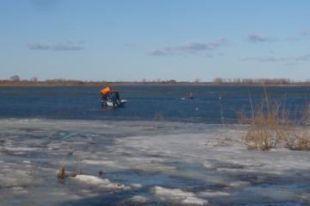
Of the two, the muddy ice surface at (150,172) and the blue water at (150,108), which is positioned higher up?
the muddy ice surface at (150,172)

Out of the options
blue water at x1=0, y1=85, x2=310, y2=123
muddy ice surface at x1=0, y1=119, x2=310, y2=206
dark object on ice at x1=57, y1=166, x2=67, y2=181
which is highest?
dark object on ice at x1=57, y1=166, x2=67, y2=181

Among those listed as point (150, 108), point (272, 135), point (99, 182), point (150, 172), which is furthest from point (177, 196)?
point (150, 108)

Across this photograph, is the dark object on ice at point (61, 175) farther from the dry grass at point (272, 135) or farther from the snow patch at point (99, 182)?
the dry grass at point (272, 135)

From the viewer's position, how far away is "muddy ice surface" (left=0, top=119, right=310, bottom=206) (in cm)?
1044

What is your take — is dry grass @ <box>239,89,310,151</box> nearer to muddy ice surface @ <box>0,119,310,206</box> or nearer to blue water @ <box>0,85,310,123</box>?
muddy ice surface @ <box>0,119,310,206</box>

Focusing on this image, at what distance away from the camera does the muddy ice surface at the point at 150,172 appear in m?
10.4

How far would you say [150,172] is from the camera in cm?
1316

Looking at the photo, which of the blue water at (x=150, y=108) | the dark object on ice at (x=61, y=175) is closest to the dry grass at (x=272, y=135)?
the blue water at (x=150, y=108)

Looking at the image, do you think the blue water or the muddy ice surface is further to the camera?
the blue water

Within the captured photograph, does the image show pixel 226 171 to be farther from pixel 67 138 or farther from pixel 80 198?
pixel 67 138

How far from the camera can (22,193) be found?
10.6 metres

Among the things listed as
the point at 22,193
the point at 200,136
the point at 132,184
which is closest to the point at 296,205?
the point at 132,184

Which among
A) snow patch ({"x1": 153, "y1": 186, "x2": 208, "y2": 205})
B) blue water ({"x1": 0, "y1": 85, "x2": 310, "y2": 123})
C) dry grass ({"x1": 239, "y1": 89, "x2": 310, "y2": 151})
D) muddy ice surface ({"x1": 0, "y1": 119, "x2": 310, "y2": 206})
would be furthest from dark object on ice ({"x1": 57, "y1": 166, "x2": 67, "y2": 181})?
blue water ({"x1": 0, "y1": 85, "x2": 310, "y2": 123})

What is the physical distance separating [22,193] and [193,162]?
5170 millimetres
